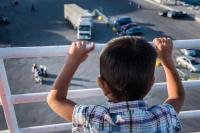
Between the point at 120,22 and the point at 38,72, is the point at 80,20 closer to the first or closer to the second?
the point at 120,22

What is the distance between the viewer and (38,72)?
15797 millimetres

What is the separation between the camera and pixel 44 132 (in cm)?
270

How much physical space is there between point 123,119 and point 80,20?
67.2 feet

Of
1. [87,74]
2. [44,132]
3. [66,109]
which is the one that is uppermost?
[66,109]

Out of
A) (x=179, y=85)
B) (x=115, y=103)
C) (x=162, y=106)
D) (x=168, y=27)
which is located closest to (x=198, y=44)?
(x=179, y=85)

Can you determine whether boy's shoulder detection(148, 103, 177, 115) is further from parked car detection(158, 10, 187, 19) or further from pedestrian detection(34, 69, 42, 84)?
parked car detection(158, 10, 187, 19)

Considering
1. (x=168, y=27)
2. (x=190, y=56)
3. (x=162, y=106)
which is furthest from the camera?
(x=168, y=27)

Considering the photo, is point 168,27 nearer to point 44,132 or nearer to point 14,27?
point 14,27

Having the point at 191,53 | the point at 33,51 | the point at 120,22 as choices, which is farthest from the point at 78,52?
the point at 120,22

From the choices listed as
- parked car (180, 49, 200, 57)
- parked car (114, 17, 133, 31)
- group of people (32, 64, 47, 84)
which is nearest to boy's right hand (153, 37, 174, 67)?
group of people (32, 64, 47, 84)

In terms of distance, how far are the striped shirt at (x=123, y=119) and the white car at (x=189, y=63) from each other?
51.0ft

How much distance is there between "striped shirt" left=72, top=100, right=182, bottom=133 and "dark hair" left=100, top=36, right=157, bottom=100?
0.16 ft

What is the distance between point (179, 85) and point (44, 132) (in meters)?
0.99

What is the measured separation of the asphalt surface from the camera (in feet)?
44.5
